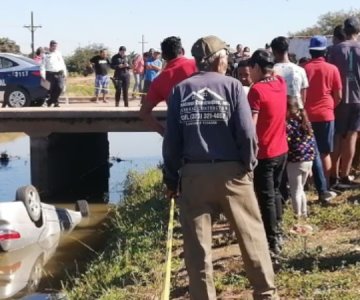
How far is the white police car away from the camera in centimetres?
2088

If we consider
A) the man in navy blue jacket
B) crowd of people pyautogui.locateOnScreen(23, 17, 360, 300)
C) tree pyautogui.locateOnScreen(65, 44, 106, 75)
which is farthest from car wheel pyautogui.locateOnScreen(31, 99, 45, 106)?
tree pyautogui.locateOnScreen(65, 44, 106, 75)

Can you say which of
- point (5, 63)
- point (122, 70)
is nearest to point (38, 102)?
point (5, 63)

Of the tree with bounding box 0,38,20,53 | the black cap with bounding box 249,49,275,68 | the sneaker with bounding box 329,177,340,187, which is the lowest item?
the sneaker with bounding box 329,177,340,187

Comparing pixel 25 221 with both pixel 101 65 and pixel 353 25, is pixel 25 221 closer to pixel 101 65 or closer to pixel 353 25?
pixel 353 25

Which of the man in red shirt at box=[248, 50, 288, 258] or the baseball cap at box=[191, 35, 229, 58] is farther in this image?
the man in red shirt at box=[248, 50, 288, 258]

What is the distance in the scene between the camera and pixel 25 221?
10922mm

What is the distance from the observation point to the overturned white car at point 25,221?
10.6 meters

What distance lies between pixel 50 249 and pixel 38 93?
10.2 meters

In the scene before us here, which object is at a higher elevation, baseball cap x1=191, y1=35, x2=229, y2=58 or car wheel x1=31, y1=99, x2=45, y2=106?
baseball cap x1=191, y1=35, x2=229, y2=58

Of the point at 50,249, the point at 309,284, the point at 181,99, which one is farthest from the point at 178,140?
the point at 50,249

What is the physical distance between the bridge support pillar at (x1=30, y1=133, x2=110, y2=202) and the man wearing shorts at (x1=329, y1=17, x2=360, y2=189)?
782 centimetres

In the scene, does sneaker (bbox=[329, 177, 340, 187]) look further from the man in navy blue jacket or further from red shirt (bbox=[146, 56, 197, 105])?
the man in navy blue jacket

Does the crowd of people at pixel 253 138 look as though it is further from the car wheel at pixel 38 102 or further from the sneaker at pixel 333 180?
the car wheel at pixel 38 102

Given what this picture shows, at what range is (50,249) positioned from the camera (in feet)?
37.0
